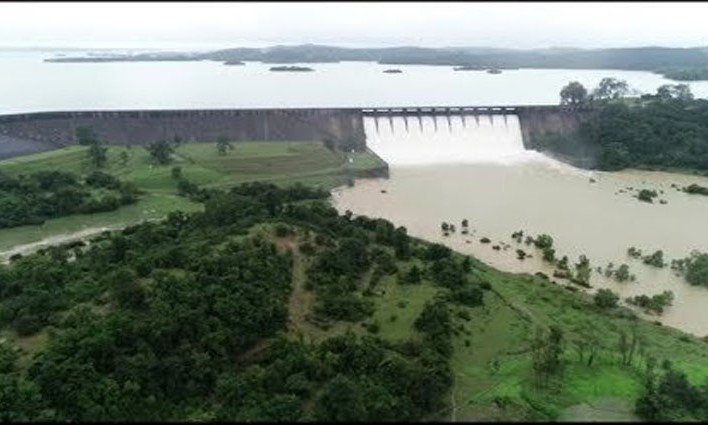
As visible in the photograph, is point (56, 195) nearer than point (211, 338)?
No

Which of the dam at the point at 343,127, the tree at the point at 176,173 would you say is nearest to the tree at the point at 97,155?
the dam at the point at 343,127

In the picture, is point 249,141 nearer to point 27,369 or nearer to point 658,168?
point 658,168

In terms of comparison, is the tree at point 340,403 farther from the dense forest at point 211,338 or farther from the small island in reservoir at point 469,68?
the small island in reservoir at point 469,68

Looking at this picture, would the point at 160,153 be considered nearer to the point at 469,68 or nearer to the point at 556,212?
the point at 556,212

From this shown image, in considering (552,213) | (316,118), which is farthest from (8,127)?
(552,213)

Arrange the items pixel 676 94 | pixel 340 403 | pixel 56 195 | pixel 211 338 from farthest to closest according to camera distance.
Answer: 1. pixel 676 94
2. pixel 56 195
3. pixel 211 338
4. pixel 340 403

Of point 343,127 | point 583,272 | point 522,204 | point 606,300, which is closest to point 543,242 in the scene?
point 583,272

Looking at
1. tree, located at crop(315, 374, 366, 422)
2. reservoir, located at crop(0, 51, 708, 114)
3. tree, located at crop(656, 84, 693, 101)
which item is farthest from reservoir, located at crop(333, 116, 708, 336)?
reservoir, located at crop(0, 51, 708, 114)
